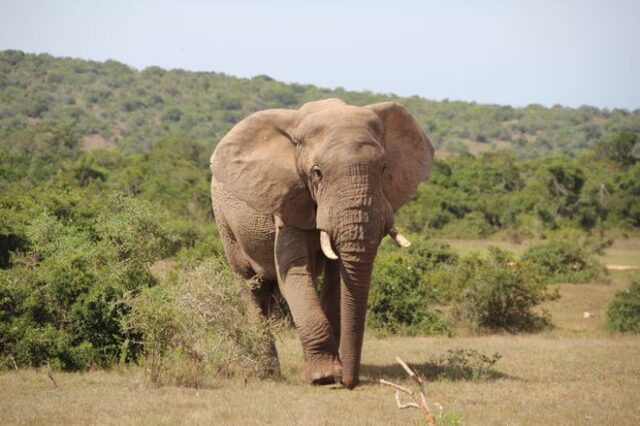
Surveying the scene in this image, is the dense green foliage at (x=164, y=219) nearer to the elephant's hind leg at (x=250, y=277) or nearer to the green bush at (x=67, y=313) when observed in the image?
the green bush at (x=67, y=313)

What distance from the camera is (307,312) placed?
382 inches

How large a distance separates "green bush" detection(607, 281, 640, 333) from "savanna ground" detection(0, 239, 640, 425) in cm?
303

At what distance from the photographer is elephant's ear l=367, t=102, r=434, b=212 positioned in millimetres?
10242

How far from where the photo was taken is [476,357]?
12062 mm

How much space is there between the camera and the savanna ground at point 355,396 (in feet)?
26.8

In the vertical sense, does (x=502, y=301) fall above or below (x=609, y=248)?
above

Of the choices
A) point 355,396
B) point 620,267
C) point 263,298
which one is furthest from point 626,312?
point 620,267

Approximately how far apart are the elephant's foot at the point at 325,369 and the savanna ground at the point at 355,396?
0.14 m

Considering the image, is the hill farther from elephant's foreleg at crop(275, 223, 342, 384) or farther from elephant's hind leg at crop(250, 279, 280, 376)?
elephant's foreleg at crop(275, 223, 342, 384)

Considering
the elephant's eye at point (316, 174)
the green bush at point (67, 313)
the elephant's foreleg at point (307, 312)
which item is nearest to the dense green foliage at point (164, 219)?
the green bush at point (67, 313)

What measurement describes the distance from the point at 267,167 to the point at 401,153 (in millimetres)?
1409

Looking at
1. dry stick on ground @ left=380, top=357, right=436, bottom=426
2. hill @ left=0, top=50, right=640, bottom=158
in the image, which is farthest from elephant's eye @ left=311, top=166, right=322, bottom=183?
hill @ left=0, top=50, right=640, bottom=158

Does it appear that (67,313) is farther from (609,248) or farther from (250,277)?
(609,248)

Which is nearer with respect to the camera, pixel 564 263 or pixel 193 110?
pixel 564 263
